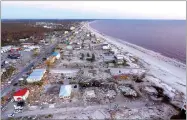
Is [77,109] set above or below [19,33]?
below

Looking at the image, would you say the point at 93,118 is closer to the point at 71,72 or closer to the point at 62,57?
the point at 71,72

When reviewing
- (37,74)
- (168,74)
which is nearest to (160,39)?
(168,74)

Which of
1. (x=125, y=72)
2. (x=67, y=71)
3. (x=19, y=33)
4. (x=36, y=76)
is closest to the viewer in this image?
(x=36, y=76)

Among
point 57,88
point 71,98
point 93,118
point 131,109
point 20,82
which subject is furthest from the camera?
point 20,82

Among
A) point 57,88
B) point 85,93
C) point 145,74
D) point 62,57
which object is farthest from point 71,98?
point 62,57

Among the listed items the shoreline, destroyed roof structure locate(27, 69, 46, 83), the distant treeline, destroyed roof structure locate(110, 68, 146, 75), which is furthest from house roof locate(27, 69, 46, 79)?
the distant treeline

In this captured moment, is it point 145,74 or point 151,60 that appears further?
point 151,60

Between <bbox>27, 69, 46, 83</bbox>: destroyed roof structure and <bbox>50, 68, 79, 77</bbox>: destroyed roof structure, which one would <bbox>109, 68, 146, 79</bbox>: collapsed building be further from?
<bbox>27, 69, 46, 83</bbox>: destroyed roof structure

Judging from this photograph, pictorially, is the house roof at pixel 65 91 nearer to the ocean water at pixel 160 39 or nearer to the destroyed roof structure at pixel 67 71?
the destroyed roof structure at pixel 67 71

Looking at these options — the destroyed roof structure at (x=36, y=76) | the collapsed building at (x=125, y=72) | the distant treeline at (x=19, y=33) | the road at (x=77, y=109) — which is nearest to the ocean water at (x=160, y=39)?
the collapsed building at (x=125, y=72)

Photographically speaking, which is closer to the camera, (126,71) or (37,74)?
(37,74)

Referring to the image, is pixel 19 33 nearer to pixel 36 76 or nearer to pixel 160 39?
pixel 36 76
